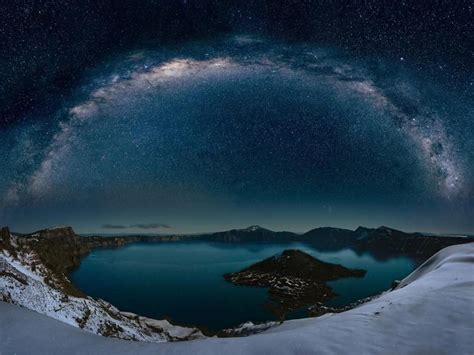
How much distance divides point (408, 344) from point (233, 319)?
457 ft

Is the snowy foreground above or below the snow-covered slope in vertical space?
above

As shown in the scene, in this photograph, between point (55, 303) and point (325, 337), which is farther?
point (55, 303)

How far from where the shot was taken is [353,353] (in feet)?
20.6

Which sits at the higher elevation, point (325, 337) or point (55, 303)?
point (325, 337)

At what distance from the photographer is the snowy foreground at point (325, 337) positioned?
648 centimetres

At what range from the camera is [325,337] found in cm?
706

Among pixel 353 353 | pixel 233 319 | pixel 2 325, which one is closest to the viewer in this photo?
pixel 353 353

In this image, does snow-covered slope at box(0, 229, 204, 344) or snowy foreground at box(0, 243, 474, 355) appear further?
snow-covered slope at box(0, 229, 204, 344)

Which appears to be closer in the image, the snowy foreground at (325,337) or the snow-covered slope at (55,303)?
the snowy foreground at (325,337)

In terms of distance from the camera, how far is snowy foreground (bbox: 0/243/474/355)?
6.48 metres

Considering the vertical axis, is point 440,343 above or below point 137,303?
above

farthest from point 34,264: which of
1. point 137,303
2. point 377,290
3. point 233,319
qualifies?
point 377,290

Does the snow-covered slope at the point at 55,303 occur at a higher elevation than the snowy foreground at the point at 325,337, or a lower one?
lower

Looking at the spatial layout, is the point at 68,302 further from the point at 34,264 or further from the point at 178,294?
the point at 178,294
